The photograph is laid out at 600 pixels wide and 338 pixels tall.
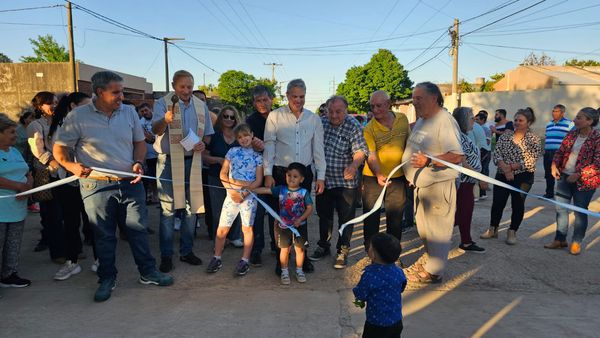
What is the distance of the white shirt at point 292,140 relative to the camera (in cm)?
429

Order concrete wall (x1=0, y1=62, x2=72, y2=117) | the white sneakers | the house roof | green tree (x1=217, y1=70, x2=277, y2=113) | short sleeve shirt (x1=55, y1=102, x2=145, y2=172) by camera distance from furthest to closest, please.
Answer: green tree (x1=217, y1=70, x2=277, y2=113) → the house roof → concrete wall (x1=0, y1=62, x2=72, y2=117) → the white sneakers → short sleeve shirt (x1=55, y1=102, x2=145, y2=172)

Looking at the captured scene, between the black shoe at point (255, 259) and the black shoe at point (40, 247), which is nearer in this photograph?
the black shoe at point (255, 259)

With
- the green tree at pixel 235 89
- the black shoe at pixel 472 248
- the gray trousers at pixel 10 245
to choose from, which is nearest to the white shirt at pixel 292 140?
the black shoe at pixel 472 248

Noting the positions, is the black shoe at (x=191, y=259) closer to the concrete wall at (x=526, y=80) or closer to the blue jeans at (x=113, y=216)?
the blue jeans at (x=113, y=216)

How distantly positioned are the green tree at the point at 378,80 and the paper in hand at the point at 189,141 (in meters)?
32.9

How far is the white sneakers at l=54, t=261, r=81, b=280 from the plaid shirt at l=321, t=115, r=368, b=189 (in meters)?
2.98

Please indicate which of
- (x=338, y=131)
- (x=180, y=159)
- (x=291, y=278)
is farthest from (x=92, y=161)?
(x=338, y=131)

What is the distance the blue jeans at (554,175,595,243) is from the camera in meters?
4.93

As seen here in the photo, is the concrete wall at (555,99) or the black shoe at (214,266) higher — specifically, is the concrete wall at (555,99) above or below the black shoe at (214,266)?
above

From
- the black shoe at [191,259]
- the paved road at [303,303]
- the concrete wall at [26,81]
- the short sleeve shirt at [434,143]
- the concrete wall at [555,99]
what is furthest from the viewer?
the concrete wall at [26,81]

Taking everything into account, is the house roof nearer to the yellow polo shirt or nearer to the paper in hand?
the yellow polo shirt

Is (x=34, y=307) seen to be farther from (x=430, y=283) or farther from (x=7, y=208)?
(x=430, y=283)

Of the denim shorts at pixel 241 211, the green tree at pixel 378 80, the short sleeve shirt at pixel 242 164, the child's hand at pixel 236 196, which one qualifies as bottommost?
the denim shorts at pixel 241 211

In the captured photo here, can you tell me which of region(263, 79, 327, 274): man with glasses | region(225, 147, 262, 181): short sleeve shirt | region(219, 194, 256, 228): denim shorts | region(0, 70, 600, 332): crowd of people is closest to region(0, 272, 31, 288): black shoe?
region(0, 70, 600, 332): crowd of people
